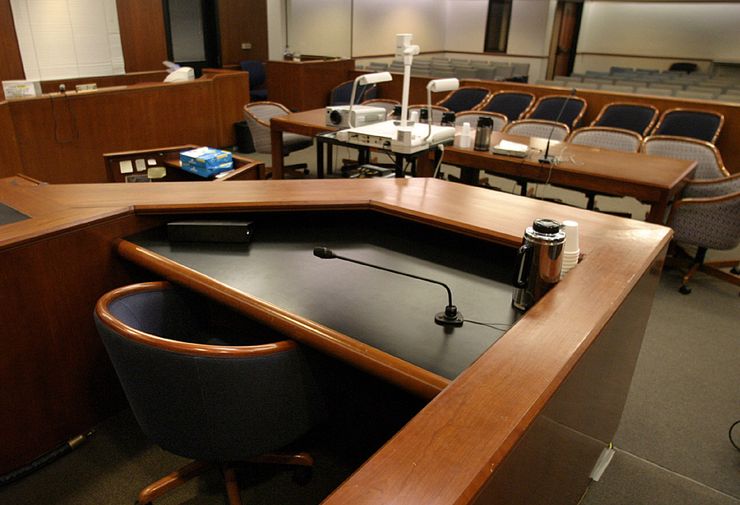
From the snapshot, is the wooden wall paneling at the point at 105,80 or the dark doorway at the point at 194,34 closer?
the wooden wall paneling at the point at 105,80

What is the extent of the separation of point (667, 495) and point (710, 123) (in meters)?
3.92

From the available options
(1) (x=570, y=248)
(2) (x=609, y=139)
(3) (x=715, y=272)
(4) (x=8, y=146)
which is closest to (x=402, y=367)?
(1) (x=570, y=248)

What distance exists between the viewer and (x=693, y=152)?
3840 mm

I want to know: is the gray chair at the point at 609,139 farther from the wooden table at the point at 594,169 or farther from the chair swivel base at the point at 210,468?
the chair swivel base at the point at 210,468

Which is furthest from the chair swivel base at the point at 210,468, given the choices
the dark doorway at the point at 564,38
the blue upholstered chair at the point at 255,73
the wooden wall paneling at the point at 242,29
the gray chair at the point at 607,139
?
the dark doorway at the point at 564,38

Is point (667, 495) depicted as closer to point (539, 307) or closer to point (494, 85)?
point (539, 307)

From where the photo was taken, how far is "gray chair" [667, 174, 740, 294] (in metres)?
3.06

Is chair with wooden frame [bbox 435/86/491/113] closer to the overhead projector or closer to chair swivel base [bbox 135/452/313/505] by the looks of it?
the overhead projector

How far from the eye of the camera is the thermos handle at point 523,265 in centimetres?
132

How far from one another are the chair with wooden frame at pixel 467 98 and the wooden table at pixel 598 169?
1.99 meters

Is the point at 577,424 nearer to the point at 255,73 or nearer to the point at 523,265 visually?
the point at 523,265

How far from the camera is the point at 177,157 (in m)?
3.42

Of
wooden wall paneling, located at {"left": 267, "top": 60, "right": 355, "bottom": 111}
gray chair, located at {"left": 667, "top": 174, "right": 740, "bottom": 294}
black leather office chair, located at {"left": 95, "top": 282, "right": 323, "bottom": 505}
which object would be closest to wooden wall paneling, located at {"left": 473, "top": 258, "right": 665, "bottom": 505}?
black leather office chair, located at {"left": 95, "top": 282, "right": 323, "bottom": 505}

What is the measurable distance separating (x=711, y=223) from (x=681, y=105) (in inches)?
91.7
